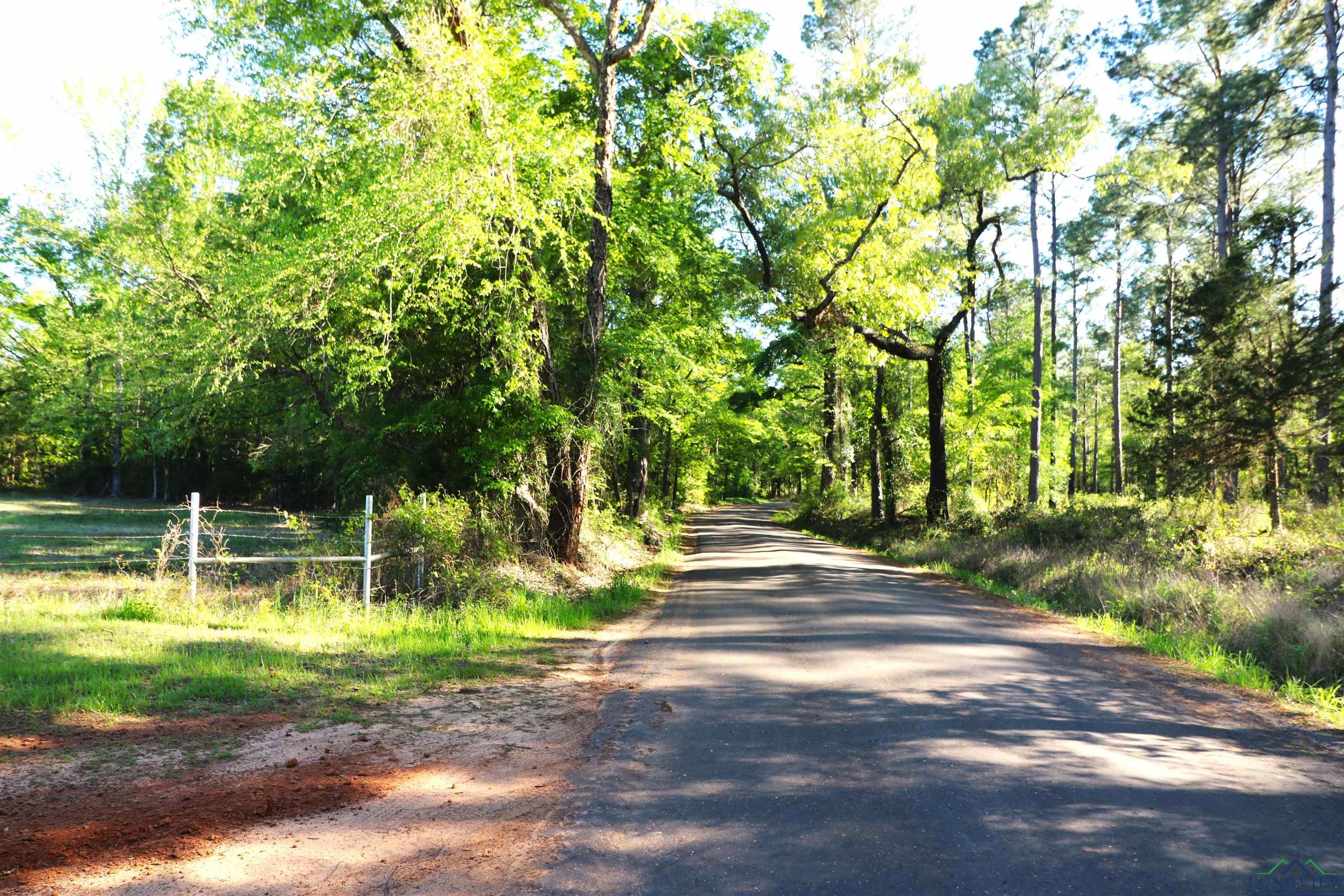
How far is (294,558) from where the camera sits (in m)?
10.8

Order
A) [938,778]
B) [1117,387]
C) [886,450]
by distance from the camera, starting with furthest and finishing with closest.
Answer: [1117,387] < [886,450] < [938,778]

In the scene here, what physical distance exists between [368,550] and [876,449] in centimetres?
2122

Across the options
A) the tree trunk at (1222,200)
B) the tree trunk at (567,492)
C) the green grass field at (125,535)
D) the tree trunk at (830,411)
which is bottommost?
the green grass field at (125,535)

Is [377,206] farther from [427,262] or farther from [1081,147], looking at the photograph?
[1081,147]

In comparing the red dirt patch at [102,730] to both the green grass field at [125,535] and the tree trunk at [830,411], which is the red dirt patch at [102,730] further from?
the tree trunk at [830,411]

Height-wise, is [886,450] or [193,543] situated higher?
[886,450]

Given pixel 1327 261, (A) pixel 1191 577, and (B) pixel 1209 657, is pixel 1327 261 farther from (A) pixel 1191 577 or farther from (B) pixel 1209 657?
(B) pixel 1209 657

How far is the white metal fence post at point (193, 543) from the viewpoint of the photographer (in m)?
9.95

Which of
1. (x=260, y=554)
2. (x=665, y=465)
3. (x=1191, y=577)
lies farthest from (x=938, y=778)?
(x=665, y=465)

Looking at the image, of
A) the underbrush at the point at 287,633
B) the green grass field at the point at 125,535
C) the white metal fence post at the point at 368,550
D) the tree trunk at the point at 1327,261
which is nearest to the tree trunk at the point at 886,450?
the tree trunk at the point at 1327,261

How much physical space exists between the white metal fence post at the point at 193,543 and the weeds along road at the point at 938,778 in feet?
20.2

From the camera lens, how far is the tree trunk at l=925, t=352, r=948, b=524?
23891mm

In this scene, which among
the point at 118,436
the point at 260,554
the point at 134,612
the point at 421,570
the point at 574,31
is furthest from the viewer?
the point at 118,436

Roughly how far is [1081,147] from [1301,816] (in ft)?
65.1
